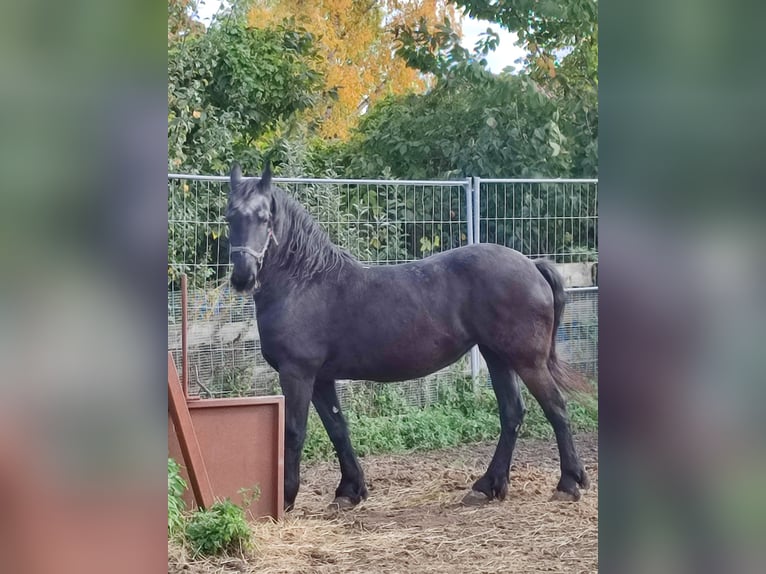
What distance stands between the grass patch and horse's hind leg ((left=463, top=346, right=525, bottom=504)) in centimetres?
5

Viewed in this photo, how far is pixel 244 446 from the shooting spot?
3623mm

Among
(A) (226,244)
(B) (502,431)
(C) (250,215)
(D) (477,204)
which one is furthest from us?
(D) (477,204)

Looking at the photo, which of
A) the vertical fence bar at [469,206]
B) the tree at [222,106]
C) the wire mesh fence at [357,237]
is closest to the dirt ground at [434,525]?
the wire mesh fence at [357,237]

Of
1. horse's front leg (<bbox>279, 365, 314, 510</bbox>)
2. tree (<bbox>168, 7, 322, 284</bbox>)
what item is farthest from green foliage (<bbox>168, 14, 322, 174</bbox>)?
horse's front leg (<bbox>279, 365, 314, 510</bbox>)

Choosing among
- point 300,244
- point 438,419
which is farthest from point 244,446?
point 438,419

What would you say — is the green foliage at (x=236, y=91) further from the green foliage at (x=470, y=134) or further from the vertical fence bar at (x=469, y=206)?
the vertical fence bar at (x=469, y=206)

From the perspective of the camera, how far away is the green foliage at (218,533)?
3211mm

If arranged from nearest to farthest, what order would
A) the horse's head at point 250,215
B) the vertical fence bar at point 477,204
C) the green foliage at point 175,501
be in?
the green foliage at point 175,501
the horse's head at point 250,215
the vertical fence bar at point 477,204

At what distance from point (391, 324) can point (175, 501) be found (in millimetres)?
1333

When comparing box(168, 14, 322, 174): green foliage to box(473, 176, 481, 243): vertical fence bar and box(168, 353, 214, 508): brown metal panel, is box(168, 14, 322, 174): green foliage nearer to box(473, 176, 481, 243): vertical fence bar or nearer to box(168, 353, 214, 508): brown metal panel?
box(473, 176, 481, 243): vertical fence bar

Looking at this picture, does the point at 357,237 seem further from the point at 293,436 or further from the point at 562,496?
the point at 562,496
